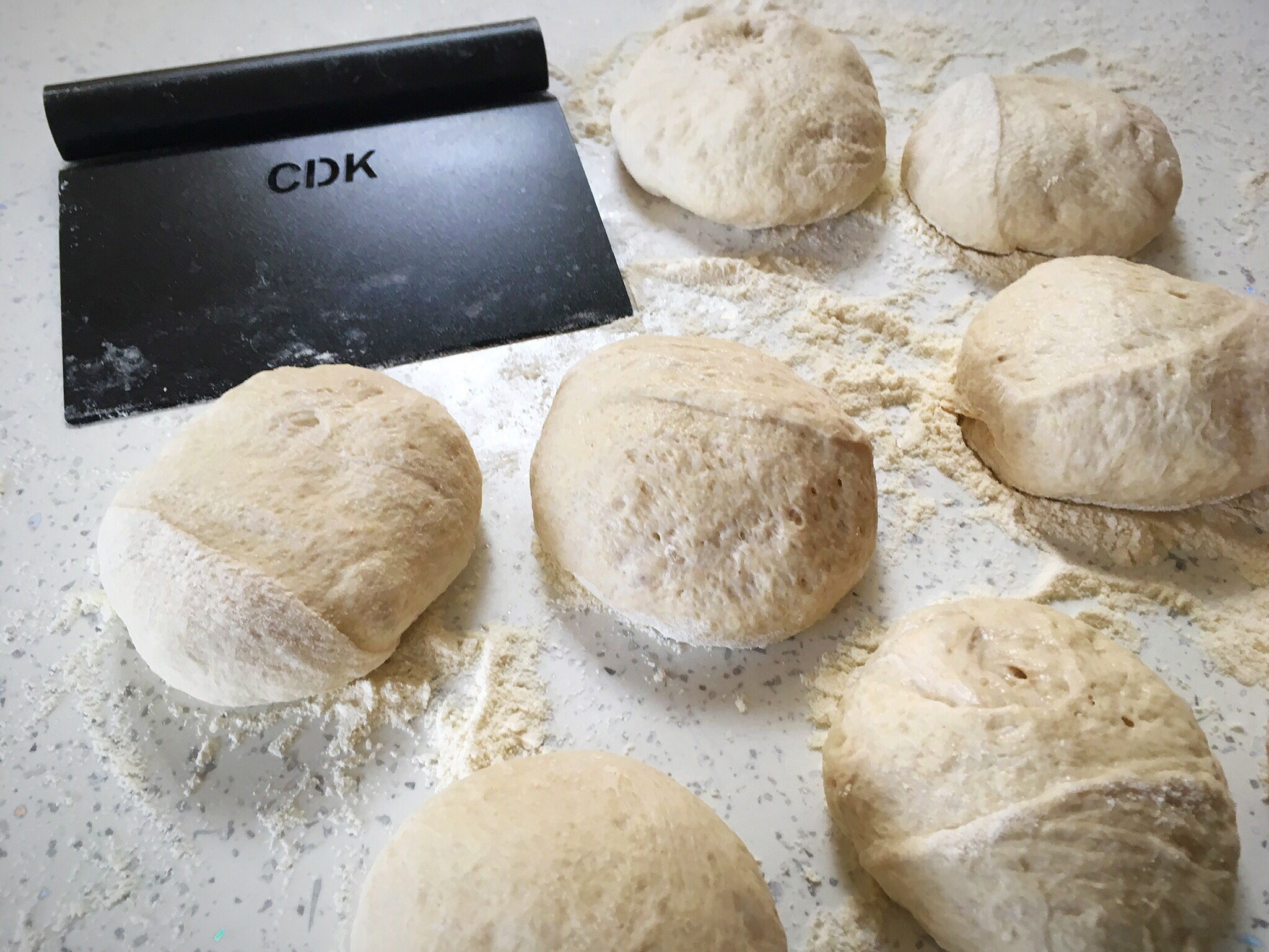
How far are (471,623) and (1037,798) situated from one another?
0.65 meters

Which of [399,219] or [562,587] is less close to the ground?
[399,219]

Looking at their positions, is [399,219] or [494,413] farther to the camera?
[399,219]

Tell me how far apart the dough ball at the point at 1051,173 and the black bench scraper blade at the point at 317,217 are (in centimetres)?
57

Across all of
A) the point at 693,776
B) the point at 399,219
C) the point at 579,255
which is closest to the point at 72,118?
the point at 399,219

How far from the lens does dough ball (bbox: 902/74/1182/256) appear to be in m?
1.35

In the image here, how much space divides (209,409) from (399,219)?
20.2 inches

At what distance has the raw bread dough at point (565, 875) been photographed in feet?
2.45

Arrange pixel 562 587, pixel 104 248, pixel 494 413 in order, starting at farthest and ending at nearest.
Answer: pixel 104 248
pixel 494 413
pixel 562 587

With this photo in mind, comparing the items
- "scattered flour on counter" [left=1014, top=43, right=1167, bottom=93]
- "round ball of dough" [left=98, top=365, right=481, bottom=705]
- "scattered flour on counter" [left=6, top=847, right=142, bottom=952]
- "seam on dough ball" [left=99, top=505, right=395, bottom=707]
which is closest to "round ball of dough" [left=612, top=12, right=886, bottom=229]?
"scattered flour on counter" [left=1014, top=43, right=1167, bottom=93]

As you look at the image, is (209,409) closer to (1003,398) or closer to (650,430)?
(650,430)

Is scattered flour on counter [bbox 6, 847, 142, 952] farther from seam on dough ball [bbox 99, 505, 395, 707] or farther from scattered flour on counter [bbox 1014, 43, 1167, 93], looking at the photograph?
scattered flour on counter [bbox 1014, 43, 1167, 93]

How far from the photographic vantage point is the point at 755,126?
4.50ft

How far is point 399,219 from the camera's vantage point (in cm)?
144

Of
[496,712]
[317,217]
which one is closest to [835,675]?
[496,712]
